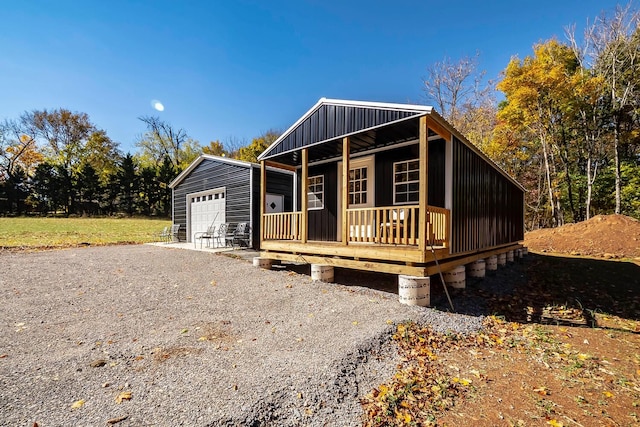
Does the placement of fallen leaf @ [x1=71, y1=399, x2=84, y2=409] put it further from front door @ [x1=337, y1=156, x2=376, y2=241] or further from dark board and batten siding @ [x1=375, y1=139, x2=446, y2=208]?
dark board and batten siding @ [x1=375, y1=139, x2=446, y2=208]

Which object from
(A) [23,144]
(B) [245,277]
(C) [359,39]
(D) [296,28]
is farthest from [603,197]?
(A) [23,144]

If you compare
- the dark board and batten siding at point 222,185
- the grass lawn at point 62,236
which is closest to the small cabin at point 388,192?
the dark board and batten siding at point 222,185

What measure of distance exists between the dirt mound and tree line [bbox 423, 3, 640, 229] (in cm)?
333

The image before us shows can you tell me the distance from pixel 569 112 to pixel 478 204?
14004 millimetres

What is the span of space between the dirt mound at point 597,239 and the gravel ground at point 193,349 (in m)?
10.3

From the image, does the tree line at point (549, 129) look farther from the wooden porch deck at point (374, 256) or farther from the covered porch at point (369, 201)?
the wooden porch deck at point (374, 256)

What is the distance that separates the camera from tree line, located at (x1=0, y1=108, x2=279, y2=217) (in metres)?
27.8

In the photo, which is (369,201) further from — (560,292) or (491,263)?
(560,292)

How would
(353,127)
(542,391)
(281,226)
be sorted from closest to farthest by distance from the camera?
1. (542,391)
2. (353,127)
3. (281,226)

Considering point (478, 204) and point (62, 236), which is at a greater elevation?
point (478, 204)

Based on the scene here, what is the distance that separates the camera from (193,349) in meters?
3.00

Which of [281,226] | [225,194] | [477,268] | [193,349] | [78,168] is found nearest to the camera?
[193,349]

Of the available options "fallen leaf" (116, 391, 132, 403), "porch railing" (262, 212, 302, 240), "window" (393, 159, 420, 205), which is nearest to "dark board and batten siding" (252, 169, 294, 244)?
"porch railing" (262, 212, 302, 240)

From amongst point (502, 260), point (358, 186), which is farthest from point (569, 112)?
point (358, 186)
